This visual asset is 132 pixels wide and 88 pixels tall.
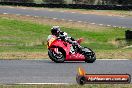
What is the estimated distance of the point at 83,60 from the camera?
51.8 ft

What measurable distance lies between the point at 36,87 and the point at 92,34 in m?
20.3

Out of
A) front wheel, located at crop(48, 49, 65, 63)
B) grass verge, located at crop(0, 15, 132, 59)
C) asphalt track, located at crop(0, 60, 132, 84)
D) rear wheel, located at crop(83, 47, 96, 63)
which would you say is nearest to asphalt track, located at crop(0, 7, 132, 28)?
grass verge, located at crop(0, 15, 132, 59)

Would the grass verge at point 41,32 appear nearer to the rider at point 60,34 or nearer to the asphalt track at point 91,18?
the asphalt track at point 91,18

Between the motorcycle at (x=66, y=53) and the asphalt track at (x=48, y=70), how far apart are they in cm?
17

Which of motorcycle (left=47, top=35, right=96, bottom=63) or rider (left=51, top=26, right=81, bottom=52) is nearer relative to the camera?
rider (left=51, top=26, right=81, bottom=52)

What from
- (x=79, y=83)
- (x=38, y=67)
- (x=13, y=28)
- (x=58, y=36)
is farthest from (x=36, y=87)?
(x=13, y=28)

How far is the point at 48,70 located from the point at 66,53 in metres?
1.93

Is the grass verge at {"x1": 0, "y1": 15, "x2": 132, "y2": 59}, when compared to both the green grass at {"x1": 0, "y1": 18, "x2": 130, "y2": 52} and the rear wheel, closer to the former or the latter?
the green grass at {"x1": 0, "y1": 18, "x2": 130, "y2": 52}

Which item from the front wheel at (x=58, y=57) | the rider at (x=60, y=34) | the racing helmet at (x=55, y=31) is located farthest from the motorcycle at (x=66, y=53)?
the racing helmet at (x=55, y=31)

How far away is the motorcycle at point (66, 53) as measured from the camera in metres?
15.6

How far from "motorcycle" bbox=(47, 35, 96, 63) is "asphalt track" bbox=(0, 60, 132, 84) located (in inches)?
6.5

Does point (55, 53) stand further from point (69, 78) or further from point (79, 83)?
point (79, 83)

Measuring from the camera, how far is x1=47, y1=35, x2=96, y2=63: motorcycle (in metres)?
15.6

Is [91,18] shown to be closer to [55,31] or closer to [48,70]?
[55,31]
